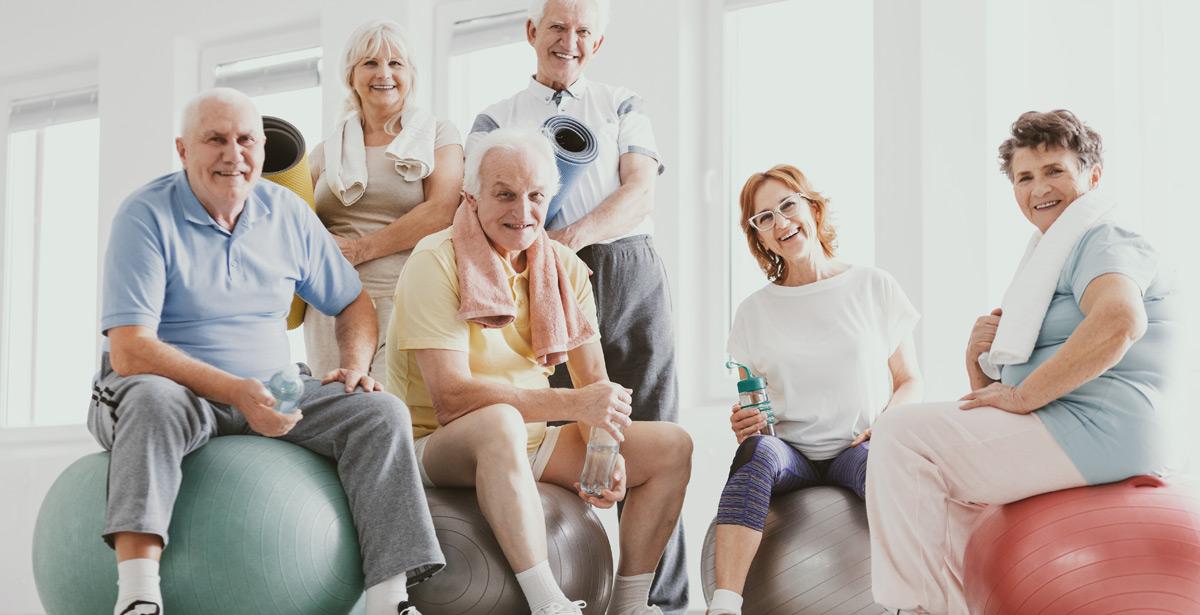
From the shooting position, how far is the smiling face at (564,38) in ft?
10.6

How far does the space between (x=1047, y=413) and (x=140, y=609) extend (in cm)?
172

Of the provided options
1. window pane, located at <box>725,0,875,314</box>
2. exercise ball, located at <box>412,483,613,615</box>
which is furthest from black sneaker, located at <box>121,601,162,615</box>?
window pane, located at <box>725,0,875,314</box>

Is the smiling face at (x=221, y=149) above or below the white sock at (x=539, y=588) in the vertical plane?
above

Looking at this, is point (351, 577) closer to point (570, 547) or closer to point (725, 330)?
point (570, 547)

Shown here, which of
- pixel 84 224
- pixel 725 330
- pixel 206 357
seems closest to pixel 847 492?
pixel 206 357

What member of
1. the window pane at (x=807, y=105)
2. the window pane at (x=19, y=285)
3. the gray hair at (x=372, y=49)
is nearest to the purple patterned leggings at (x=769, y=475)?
the gray hair at (x=372, y=49)

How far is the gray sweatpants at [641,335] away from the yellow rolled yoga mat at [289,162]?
2.22 ft

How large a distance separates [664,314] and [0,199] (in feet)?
14.6

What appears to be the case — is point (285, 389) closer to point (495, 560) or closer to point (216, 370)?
point (216, 370)

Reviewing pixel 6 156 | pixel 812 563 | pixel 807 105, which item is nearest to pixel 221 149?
pixel 812 563

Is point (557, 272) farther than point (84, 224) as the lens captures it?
No

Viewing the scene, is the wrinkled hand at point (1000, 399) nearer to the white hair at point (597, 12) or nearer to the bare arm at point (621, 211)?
the bare arm at point (621, 211)

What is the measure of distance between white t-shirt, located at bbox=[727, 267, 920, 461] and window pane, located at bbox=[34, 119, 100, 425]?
4.14m

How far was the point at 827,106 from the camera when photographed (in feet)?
14.8
